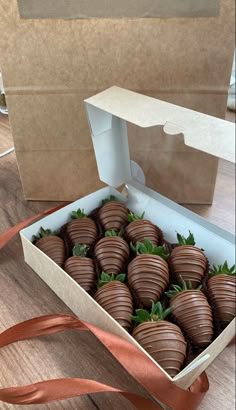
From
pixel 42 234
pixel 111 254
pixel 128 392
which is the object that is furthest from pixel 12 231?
pixel 128 392

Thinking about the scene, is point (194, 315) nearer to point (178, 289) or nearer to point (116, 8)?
point (178, 289)

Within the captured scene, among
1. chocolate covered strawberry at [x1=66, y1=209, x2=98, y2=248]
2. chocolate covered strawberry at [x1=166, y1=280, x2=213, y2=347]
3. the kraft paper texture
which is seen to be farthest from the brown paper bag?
chocolate covered strawberry at [x1=166, y1=280, x2=213, y2=347]

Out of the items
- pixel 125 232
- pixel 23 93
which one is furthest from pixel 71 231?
pixel 23 93

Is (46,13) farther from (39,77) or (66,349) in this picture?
(66,349)

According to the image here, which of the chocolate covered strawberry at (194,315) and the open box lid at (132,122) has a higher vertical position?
the open box lid at (132,122)

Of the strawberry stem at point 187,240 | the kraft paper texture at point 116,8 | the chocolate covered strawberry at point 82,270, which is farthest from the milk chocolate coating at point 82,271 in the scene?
the kraft paper texture at point 116,8

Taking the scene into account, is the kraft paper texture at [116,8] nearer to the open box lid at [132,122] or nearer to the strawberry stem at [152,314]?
the open box lid at [132,122]
